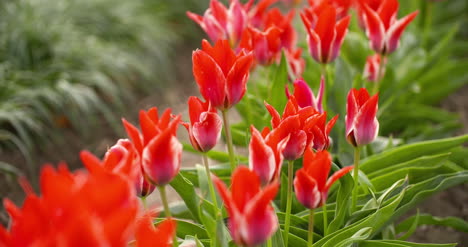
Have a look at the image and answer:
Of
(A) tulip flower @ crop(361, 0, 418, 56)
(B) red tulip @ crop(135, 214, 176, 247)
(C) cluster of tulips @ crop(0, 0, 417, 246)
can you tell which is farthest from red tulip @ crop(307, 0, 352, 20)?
(B) red tulip @ crop(135, 214, 176, 247)

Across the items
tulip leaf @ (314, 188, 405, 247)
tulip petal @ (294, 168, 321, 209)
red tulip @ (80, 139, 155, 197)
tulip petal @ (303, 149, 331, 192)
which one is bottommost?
tulip leaf @ (314, 188, 405, 247)

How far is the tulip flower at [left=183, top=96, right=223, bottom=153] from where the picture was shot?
1271 mm

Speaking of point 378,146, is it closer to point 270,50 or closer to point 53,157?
point 270,50

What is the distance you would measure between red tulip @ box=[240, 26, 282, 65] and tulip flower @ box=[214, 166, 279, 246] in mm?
911

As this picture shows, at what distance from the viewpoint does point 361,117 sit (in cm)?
131

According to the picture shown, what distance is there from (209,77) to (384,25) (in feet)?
2.59

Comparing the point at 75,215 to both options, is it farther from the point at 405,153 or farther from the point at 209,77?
the point at 405,153

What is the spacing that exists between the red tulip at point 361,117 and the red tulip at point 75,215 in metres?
0.67

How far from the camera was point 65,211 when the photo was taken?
2.44ft

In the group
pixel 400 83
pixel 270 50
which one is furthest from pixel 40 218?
pixel 400 83

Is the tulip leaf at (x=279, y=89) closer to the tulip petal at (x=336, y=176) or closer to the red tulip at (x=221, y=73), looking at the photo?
the red tulip at (x=221, y=73)

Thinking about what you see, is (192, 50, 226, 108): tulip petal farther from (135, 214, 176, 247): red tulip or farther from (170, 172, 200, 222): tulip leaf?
(135, 214, 176, 247): red tulip

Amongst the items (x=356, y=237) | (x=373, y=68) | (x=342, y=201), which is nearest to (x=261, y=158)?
(x=356, y=237)

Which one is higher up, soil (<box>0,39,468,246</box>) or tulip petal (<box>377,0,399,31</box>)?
tulip petal (<box>377,0,399,31</box>)
